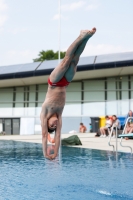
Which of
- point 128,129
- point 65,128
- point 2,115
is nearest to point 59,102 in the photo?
point 128,129

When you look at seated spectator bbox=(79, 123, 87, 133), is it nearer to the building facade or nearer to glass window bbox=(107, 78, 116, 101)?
the building facade

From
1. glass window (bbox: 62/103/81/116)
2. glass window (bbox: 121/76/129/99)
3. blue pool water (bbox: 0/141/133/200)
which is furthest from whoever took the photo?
glass window (bbox: 121/76/129/99)

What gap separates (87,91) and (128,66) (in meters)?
4.23

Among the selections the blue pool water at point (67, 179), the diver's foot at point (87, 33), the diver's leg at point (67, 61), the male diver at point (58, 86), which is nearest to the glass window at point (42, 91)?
the blue pool water at point (67, 179)

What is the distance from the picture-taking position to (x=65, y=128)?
2219 cm

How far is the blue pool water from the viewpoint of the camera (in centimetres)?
506

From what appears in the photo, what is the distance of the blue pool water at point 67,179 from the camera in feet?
16.6

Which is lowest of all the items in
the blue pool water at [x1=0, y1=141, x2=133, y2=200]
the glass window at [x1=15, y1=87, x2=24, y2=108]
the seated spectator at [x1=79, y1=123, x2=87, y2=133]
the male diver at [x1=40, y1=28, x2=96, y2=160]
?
the blue pool water at [x1=0, y1=141, x2=133, y2=200]

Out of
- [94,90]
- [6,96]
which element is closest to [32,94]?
[6,96]

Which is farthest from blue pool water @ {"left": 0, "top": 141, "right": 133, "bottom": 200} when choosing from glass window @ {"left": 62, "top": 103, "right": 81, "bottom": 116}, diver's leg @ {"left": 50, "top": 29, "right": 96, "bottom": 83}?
glass window @ {"left": 62, "top": 103, "right": 81, "bottom": 116}

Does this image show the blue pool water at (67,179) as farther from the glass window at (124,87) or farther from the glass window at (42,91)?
the glass window at (42,91)

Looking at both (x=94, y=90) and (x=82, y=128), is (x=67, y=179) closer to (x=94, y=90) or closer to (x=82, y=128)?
(x=82, y=128)

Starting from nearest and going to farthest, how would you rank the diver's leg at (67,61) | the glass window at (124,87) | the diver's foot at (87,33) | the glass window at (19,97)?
1. the diver's foot at (87,33)
2. the diver's leg at (67,61)
3. the glass window at (124,87)
4. the glass window at (19,97)

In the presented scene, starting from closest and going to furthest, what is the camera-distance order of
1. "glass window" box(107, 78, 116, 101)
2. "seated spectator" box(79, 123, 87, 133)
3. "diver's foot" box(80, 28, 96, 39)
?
"diver's foot" box(80, 28, 96, 39)
"seated spectator" box(79, 123, 87, 133)
"glass window" box(107, 78, 116, 101)
